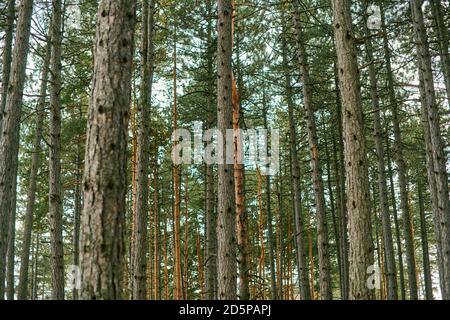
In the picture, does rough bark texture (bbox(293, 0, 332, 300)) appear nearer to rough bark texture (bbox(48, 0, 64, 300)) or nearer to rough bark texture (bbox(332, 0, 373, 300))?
rough bark texture (bbox(332, 0, 373, 300))

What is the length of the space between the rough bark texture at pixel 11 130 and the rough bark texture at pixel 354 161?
559 centimetres

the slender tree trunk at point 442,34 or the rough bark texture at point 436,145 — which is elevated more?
the slender tree trunk at point 442,34

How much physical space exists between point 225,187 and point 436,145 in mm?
5061

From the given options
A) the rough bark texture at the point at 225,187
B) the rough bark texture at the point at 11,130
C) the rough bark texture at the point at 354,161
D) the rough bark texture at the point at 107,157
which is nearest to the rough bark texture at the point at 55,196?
the rough bark texture at the point at 11,130

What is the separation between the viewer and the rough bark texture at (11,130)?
7750mm

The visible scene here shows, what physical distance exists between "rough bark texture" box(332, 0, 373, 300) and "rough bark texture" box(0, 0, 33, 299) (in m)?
5.59

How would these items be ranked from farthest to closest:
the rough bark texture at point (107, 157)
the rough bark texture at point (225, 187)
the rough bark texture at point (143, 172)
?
1. the rough bark texture at point (143, 172)
2. the rough bark texture at point (225, 187)
3. the rough bark texture at point (107, 157)

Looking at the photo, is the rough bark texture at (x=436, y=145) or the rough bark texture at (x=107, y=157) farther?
the rough bark texture at (x=436, y=145)

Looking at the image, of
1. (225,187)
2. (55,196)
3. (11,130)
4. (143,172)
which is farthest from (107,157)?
(143,172)

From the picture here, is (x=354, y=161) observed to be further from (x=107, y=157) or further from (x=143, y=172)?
(x=143, y=172)

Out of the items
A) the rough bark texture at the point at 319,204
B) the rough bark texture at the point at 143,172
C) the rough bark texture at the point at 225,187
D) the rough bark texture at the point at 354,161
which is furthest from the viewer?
the rough bark texture at the point at 319,204

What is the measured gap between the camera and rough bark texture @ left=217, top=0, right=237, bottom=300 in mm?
7594

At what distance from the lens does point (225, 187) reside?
7.90 meters

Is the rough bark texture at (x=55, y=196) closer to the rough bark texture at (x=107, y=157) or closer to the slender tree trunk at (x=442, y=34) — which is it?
the rough bark texture at (x=107, y=157)
